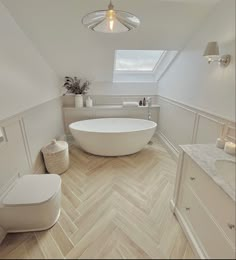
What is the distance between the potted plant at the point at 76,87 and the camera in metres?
3.09

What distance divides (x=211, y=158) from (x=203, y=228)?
500 mm

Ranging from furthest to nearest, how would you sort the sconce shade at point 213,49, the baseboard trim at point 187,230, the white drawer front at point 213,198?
1. the sconce shade at point 213,49
2. the baseboard trim at point 187,230
3. the white drawer front at point 213,198

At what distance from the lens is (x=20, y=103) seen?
1768 millimetres

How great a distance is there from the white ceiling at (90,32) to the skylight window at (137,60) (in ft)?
1.02

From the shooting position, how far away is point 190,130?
7.02 ft

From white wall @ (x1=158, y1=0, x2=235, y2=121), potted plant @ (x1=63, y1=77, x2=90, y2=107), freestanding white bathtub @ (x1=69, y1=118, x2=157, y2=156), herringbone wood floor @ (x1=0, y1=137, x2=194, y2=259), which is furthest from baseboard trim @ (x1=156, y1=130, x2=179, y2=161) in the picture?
potted plant @ (x1=63, y1=77, x2=90, y2=107)

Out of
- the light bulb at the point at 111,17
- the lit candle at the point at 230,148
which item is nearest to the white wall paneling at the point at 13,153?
the light bulb at the point at 111,17

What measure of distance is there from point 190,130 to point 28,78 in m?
2.15

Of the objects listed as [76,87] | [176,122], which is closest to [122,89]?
[76,87]

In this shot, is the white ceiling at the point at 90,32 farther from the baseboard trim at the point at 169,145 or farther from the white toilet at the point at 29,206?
the white toilet at the point at 29,206

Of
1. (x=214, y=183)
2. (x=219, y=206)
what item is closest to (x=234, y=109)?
(x=214, y=183)

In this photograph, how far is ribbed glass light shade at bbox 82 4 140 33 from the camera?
1.10 meters

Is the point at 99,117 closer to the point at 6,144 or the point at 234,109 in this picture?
the point at 6,144

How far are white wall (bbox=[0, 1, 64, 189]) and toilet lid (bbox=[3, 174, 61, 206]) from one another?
133 millimetres
